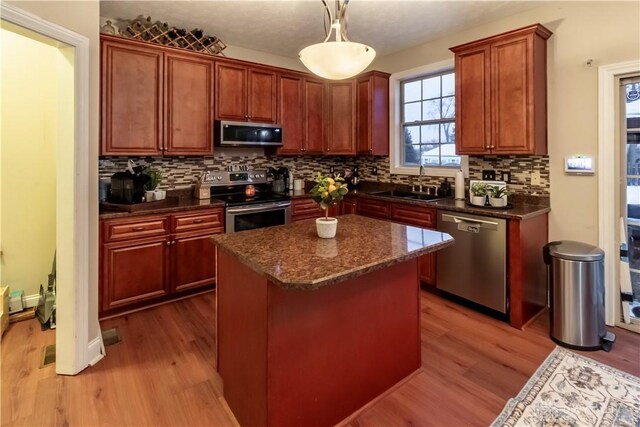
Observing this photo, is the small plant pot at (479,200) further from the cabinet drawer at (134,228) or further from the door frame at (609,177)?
the cabinet drawer at (134,228)

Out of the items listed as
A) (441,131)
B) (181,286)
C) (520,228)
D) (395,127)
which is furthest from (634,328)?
(181,286)

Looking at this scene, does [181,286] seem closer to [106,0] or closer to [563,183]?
[106,0]

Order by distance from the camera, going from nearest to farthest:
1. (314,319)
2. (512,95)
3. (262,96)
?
(314,319), (512,95), (262,96)

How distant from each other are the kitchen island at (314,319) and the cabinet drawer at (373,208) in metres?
1.67

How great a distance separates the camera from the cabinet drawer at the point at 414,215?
332 cm

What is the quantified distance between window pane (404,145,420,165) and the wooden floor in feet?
6.98

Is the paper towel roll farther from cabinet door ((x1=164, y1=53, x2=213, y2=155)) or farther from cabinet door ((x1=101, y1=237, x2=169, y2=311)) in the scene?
cabinet door ((x1=101, y1=237, x2=169, y2=311))

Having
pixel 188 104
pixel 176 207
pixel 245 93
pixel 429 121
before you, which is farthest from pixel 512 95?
pixel 176 207

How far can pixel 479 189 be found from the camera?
3.15m

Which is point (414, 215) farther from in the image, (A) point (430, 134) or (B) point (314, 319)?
(B) point (314, 319)

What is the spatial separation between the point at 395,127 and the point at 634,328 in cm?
303

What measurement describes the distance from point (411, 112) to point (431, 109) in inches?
11.5

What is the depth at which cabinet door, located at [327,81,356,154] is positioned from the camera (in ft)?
14.5

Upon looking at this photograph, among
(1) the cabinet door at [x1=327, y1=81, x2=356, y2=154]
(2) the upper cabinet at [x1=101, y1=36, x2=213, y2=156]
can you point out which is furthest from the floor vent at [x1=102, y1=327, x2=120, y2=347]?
(1) the cabinet door at [x1=327, y1=81, x2=356, y2=154]
